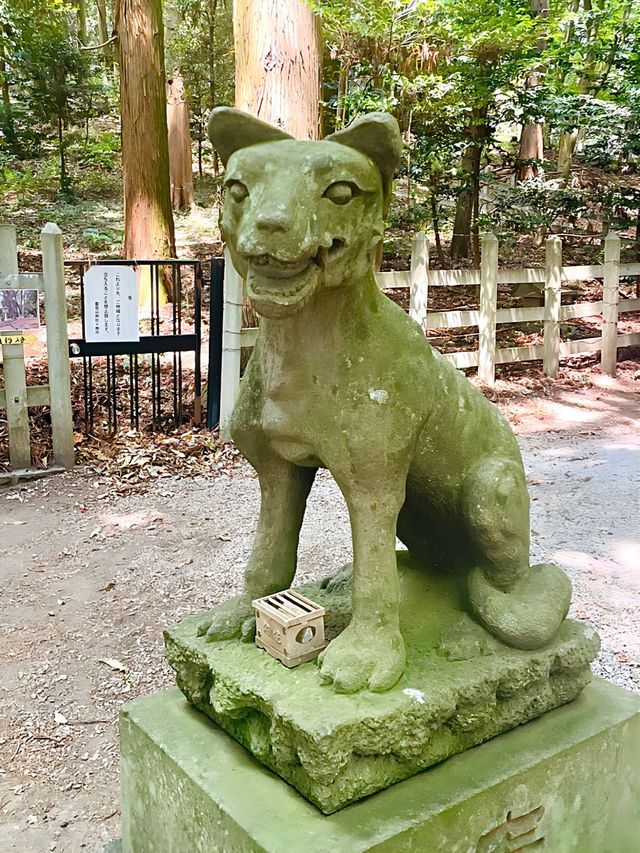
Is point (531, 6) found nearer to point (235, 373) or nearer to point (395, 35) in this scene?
point (395, 35)

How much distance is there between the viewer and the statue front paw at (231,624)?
202cm

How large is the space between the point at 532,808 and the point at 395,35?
737 cm

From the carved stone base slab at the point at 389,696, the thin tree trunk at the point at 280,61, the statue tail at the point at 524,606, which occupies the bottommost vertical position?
the carved stone base slab at the point at 389,696

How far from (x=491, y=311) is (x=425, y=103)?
2.45 metres

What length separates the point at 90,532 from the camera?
4691 mm

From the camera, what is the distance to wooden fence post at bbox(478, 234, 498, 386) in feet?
24.5

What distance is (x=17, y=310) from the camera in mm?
5289

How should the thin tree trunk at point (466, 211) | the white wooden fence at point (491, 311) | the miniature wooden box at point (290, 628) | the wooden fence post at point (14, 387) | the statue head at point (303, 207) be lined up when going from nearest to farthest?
1. the statue head at point (303, 207)
2. the miniature wooden box at point (290, 628)
3. the wooden fence post at point (14, 387)
4. the white wooden fence at point (491, 311)
5. the thin tree trunk at point (466, 211)

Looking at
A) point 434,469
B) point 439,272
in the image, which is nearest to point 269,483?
point 434,469

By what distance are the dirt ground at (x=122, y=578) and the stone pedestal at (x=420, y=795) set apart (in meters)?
0.75

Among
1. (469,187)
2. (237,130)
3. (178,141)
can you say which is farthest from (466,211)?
(237,130)

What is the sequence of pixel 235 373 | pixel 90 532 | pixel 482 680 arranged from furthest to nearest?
1. pixel 235 373
2. pixel 90 532
3. pixel 482 680

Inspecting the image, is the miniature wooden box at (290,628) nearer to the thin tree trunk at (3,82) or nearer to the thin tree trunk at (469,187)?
the thin tree trunk at (469,187)

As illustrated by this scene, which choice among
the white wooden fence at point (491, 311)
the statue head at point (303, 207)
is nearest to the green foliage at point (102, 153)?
the white wooden fence at point (491, 311)
